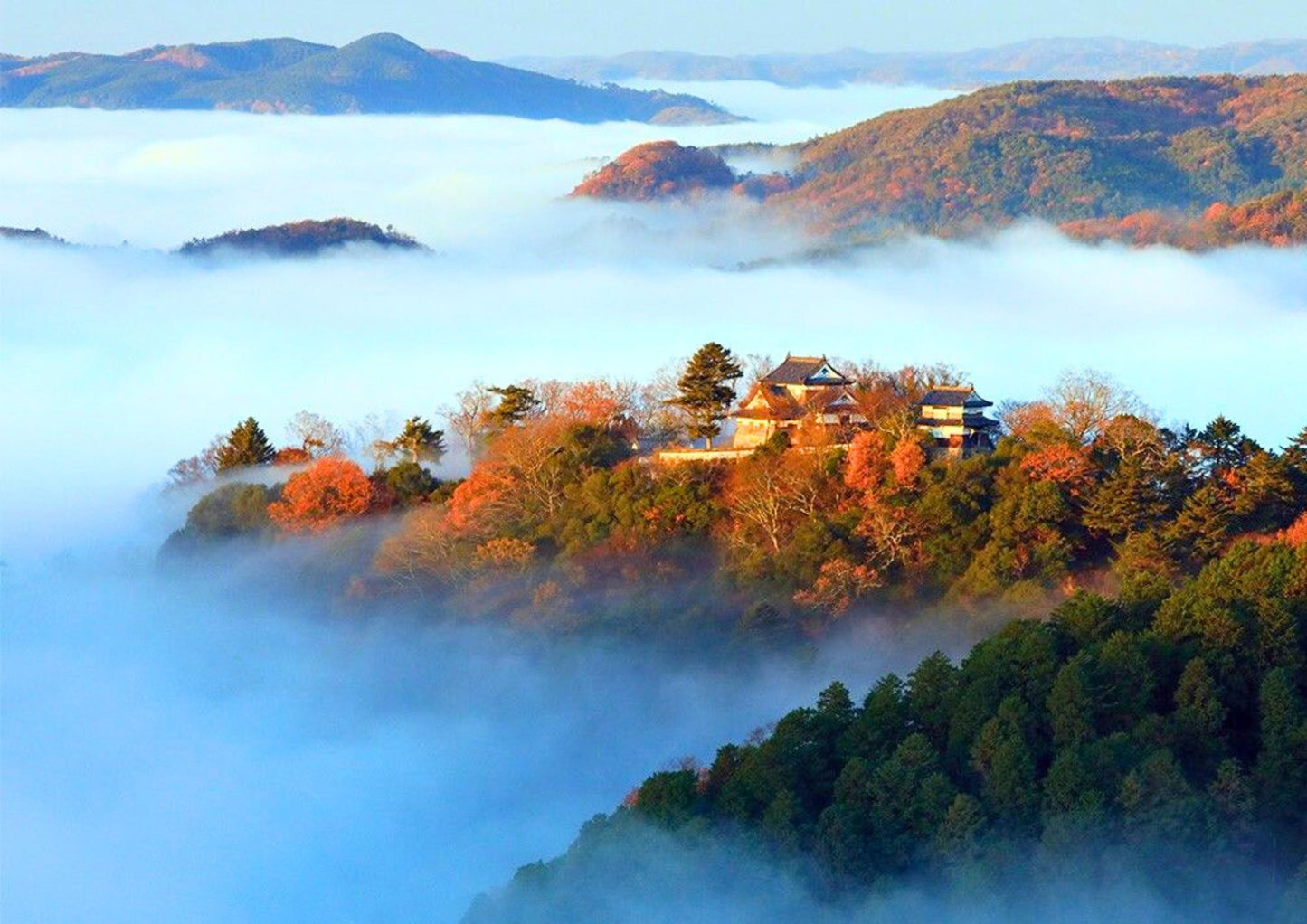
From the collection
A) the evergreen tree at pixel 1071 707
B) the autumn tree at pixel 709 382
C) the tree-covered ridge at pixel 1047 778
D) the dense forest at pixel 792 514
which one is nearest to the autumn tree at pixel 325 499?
the dense forest at pixel 792 514

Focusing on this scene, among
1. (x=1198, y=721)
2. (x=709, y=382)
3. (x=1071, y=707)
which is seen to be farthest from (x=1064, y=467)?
(x=1071, y=707)

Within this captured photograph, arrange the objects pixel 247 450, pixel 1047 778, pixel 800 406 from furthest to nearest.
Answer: pixel 247 450
pixel 800 406
pixel 1047 778

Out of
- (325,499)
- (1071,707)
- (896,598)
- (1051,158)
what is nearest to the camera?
(1071,707)

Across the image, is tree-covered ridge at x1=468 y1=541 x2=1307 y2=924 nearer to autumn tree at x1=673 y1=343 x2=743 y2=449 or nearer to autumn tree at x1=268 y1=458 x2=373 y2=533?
autumn tree at x1=673 y1=343 x2=743 y2=449

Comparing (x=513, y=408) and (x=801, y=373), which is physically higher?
(x=801, y=373)

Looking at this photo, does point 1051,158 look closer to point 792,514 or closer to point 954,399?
point 954,399

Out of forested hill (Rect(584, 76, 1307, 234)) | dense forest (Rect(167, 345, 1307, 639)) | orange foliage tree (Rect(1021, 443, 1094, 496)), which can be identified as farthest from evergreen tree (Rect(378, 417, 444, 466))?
forested hill (Rect(584, 76, 1307, 234))

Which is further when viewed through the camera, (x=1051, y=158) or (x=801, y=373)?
(x=1051, y=158)
